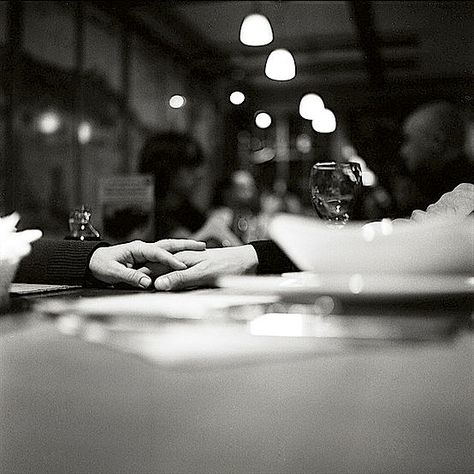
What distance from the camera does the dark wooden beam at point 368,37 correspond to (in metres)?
4.17

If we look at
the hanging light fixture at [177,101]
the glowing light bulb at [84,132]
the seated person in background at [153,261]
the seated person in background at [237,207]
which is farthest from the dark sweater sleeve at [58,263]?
the hanging light fixture at [177,101]

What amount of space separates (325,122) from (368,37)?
94 cm

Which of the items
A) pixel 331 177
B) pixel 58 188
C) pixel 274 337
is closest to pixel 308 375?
pixel 274 337

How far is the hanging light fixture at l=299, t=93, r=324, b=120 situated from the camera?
5.28 meters

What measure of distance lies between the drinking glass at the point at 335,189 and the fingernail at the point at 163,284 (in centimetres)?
29

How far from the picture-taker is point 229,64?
538 centimetres

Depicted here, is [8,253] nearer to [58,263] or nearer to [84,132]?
[58,263]

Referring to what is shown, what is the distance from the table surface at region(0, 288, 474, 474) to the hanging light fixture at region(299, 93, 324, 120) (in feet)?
15.7

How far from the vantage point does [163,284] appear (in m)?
0.91

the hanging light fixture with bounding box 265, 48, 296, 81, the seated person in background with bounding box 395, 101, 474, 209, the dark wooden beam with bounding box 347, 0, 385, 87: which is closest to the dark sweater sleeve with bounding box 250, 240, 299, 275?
the seated person in background with bounding box 395, 101, 474, 209

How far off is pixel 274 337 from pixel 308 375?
6 cm

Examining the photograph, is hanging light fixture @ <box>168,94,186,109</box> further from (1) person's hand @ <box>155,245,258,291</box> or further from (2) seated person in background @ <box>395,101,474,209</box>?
(1) person's hand @ <box>155,245,258,291</box>

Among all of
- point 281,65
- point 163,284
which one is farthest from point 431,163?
point 163,284

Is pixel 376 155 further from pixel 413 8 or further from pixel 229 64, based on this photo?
pixel 229 64
